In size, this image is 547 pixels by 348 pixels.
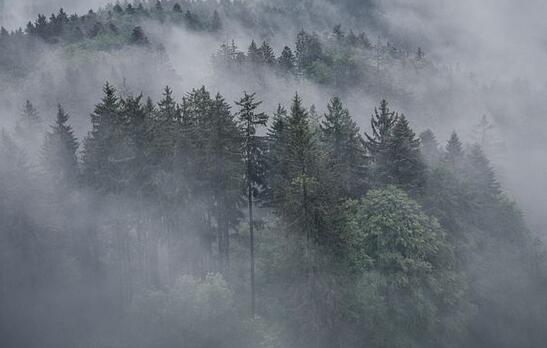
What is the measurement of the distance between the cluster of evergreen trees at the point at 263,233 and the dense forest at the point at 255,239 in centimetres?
15

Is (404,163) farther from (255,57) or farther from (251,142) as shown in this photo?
(255,57)

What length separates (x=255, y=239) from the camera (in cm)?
4875

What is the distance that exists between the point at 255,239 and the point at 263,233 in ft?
8.60

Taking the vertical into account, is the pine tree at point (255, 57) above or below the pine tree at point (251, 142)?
above

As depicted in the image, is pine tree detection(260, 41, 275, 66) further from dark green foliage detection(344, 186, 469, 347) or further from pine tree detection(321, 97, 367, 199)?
dark green foliage detection(344, 186, 469, 347)

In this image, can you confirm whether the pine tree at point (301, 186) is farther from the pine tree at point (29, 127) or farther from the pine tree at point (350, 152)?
the pine tree at point (29, 127)

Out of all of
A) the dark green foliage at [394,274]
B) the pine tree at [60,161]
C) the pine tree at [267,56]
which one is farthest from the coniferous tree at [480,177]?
the pine tree at [267,56]

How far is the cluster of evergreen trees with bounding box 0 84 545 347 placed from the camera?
37.8 meters

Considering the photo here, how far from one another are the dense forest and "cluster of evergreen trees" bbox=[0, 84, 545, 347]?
0.51 feet

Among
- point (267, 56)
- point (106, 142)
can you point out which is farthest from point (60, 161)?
point (267, 56)

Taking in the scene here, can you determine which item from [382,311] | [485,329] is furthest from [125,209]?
[485,329]

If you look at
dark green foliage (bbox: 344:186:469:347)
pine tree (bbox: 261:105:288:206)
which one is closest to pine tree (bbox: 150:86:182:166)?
pine tree (bbox: 261:105:288:206)

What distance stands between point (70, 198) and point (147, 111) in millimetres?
13630

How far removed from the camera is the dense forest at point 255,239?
3856cm
